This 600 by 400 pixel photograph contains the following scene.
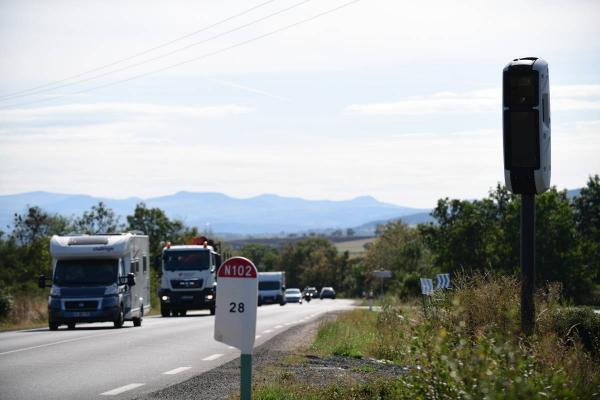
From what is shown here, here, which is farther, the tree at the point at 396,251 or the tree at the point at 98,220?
the tree at the point at 396,251

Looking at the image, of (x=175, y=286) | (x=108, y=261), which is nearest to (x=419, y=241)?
(x=175, y=286)

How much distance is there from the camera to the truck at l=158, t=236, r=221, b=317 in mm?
42500

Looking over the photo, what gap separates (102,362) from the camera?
17.2 m

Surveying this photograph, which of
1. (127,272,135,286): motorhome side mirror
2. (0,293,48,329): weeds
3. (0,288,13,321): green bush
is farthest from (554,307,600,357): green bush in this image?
(0,288,13,321): green bush

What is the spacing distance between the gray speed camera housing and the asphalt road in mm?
5181

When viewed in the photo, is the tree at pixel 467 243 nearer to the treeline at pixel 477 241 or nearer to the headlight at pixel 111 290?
the treeline at pixel 477 241

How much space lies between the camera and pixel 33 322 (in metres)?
38.2

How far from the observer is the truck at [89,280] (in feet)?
99.2

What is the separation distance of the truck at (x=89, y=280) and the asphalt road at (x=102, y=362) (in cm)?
347

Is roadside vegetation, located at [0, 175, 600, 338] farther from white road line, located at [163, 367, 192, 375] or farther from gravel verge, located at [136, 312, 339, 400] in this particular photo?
white road line, located at [163, 367, 192, 375]

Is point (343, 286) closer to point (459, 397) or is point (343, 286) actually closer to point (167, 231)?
point (167, 231)

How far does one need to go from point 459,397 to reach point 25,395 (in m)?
6.10

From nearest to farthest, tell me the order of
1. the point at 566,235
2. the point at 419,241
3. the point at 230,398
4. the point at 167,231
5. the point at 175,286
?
the point at 230,398 → the point at 175,286 → the point at 566,235 → the point at 419,241 → the point at 167,231

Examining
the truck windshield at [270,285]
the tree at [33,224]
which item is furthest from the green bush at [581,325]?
the tree at [33,224]
